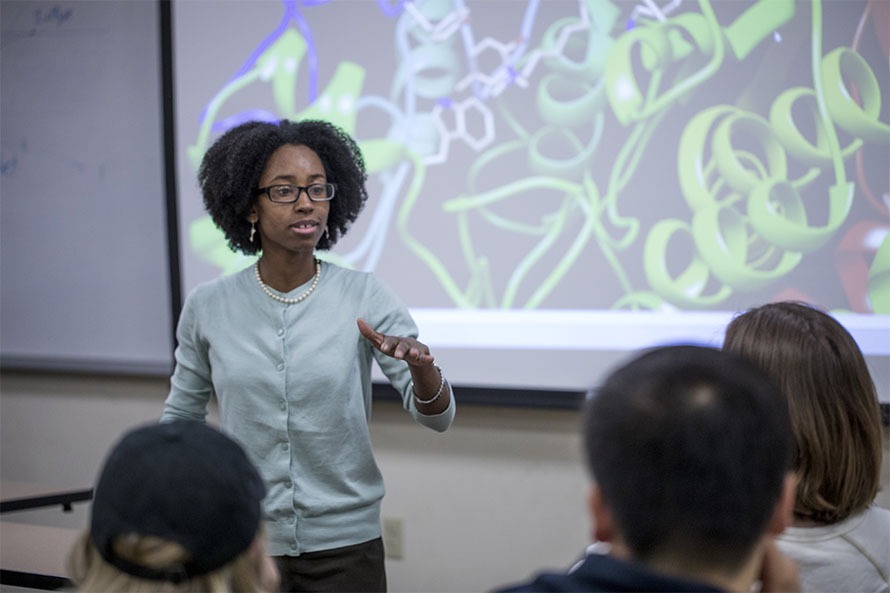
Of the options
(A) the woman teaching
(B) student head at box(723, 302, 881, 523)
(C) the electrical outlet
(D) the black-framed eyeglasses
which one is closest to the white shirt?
(B) student head at box(723, 302, 881, 523)

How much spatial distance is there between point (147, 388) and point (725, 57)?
90.7 inches

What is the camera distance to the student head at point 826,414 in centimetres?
121

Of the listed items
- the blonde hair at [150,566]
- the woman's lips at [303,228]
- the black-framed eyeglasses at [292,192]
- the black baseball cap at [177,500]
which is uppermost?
the black-framed eyeglasses at [292,192]

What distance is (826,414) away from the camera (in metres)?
1.22

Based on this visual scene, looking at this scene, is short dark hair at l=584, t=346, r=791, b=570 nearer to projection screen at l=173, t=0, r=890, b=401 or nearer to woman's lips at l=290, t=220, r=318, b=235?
woman's lips at l=290, t=220, r=318, b=235

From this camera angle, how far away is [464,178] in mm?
2750

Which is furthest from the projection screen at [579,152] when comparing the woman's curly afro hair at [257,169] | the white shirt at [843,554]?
the white shirt at [843,554]

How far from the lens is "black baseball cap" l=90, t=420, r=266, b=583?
85 cm

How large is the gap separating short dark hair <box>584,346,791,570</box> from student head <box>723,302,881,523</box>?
0.47 m

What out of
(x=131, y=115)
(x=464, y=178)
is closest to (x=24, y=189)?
(x=131, y=115)

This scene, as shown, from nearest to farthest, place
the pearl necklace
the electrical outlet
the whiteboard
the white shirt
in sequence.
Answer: the white shirt → the pearl necklace → the electrical outlet → the whiteboard

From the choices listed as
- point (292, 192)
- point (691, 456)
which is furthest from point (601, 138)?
point (691, 456)

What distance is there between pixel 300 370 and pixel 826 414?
1018 millimetres

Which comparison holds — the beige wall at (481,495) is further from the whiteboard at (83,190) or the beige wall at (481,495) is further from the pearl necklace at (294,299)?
the pearl necklace at (294,299)
